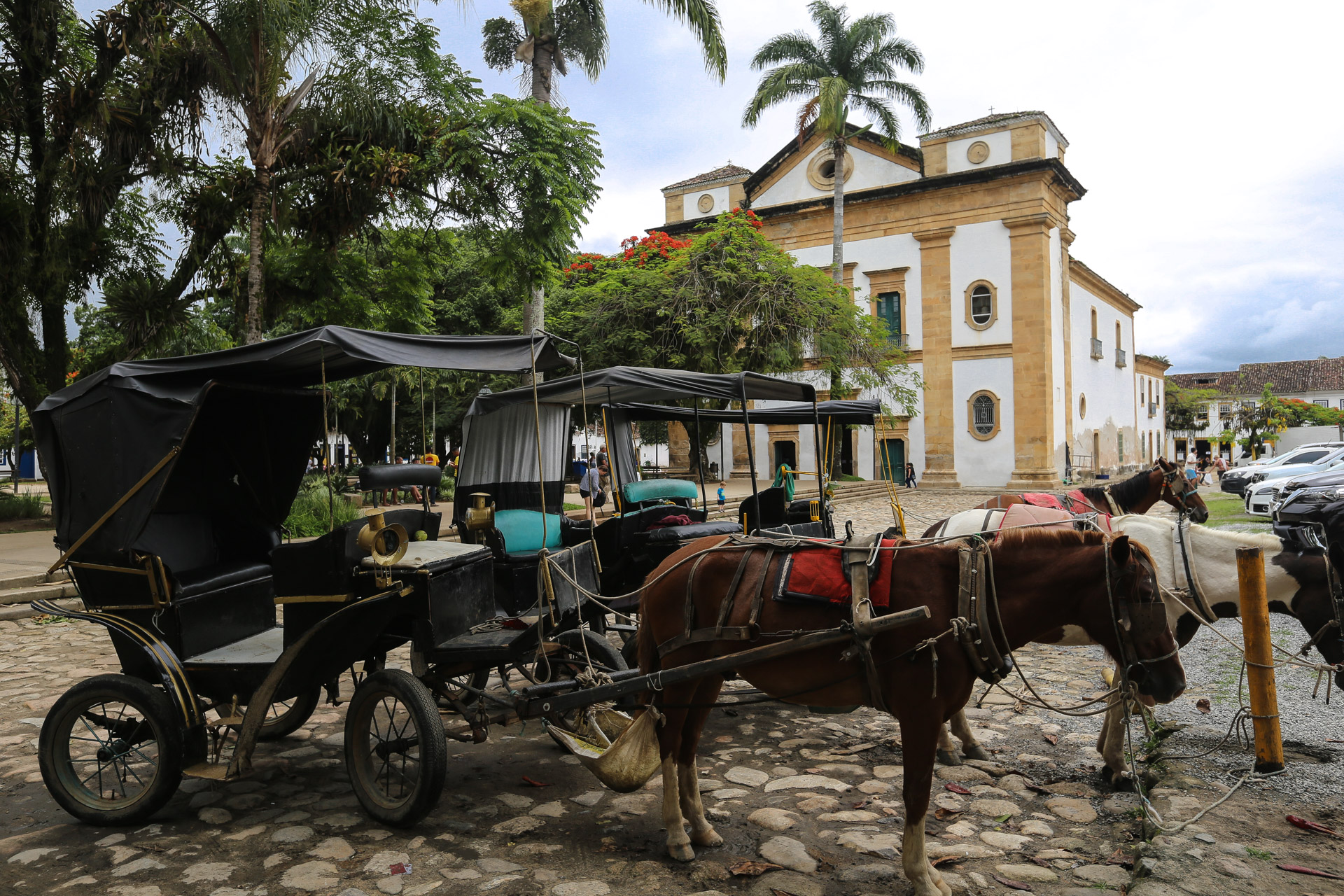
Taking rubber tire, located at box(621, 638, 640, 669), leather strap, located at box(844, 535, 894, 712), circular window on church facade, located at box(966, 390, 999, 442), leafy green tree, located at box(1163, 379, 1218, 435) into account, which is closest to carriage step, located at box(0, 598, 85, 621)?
rubber tire, located at box(621, 638, 640, 669)

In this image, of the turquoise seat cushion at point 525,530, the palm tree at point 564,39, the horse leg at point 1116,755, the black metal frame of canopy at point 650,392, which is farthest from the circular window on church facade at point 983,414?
the horse leg at point 1116,755

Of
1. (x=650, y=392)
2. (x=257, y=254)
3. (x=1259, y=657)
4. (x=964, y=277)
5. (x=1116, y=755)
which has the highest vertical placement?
(x=964, y=277)

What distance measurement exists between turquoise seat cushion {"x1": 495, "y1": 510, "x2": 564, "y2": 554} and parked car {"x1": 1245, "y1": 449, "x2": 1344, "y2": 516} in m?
15.7

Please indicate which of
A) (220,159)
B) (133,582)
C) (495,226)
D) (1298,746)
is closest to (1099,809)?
(1298,746)

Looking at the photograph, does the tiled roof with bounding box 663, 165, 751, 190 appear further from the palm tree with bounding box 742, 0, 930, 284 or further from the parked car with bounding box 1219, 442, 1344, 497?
the parked car with bounding box 1219, 442, 1344, 497

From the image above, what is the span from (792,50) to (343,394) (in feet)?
63.1

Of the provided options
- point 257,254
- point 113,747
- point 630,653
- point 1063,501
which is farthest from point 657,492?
point 257,254

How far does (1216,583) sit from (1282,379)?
291 feet

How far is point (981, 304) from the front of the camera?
32.5 metres

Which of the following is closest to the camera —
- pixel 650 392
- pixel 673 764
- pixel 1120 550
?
pixel 1120 550

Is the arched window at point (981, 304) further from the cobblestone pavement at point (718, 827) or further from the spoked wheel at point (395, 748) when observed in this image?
the spoked wheel at point (395, 748)

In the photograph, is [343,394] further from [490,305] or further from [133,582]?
[133,582]

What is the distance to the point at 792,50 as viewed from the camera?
28438 millimetres

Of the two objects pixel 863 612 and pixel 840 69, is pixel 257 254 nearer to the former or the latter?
pixel 863 612
